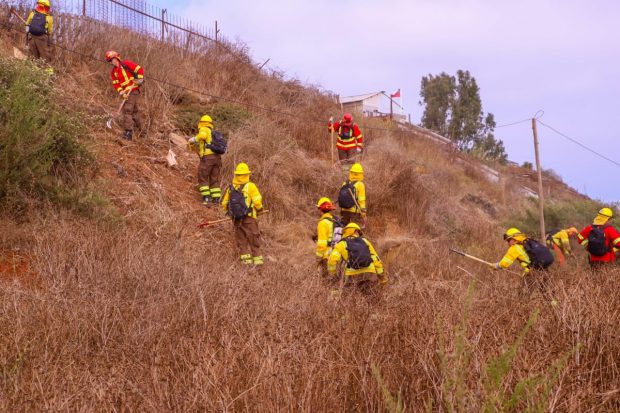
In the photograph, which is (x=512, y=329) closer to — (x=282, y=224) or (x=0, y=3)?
(x=282, y=224)

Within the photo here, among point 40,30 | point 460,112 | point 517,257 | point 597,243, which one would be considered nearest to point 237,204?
point 517,257

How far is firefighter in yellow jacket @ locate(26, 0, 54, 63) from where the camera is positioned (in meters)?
12.2

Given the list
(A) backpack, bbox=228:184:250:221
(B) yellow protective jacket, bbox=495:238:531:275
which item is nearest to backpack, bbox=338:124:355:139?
Answer: (A) backpack, bbox=228:184:250:221

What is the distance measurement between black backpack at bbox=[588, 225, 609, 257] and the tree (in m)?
33.0

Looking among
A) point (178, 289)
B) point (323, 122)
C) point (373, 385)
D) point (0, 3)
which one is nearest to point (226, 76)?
point (323, 122)

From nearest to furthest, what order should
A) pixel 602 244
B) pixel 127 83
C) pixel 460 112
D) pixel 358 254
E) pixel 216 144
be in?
pixel 358 254 → pixel 602 244 → pixel 216 144 → pixel 127 83 → pixel 460 112

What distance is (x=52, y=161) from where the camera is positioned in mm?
9484

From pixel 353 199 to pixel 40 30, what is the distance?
21.9 feet

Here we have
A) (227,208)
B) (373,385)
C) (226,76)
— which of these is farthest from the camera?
(226,76)

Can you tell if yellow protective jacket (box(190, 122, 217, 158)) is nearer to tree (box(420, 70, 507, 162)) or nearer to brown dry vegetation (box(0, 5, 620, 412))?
brown dry vegetation (box(0, 5, 620, 412))

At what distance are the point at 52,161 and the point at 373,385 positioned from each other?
726 centimetres

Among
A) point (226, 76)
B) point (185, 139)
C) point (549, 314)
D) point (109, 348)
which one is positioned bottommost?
point (109, 348)

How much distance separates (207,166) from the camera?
11.9 meters

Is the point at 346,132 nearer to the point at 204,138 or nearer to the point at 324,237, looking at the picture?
the point at 204,138
